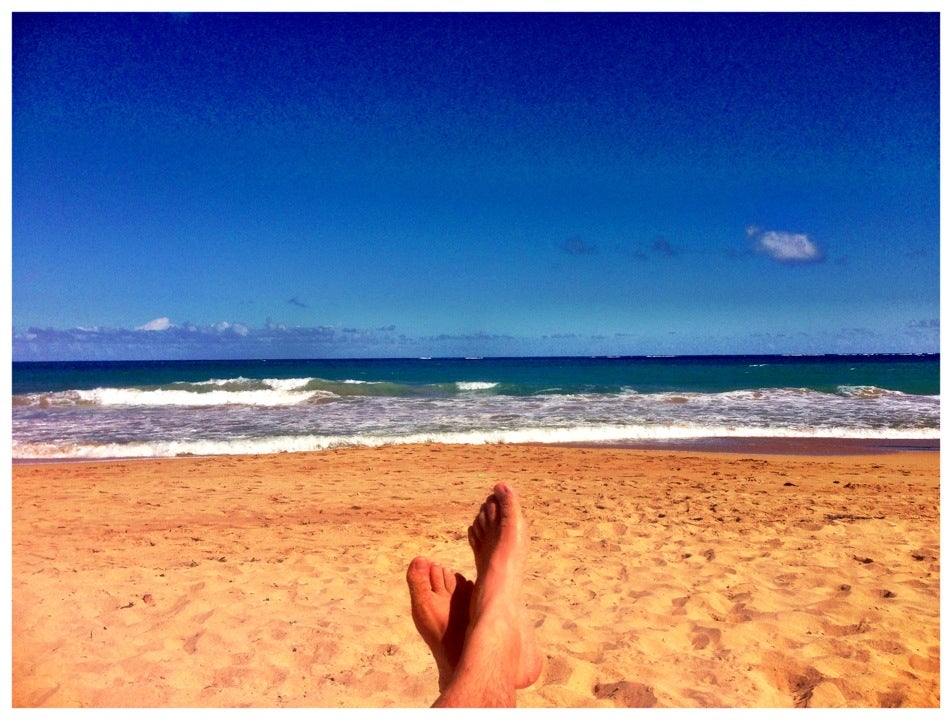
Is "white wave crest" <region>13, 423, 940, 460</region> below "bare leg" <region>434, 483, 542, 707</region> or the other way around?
below

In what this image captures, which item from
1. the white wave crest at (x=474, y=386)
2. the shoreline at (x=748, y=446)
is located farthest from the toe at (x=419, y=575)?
the white wave crest at (x=474, y=386)

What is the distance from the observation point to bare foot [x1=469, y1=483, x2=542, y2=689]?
2.03 meters

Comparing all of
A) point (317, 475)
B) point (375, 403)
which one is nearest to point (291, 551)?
point (317, 475)

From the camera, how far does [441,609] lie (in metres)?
2.22

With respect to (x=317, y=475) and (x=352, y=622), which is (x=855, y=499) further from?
(x=317, y=475)

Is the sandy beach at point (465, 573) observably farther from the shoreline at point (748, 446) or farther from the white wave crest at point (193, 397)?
the white wave crest at point (193, 397)

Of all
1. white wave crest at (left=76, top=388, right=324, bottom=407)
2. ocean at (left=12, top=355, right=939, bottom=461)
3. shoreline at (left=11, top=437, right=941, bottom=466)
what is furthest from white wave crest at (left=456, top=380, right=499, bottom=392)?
shoreline at (left=11, top=437, right=941, bottom=466)

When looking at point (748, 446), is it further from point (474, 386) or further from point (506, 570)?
point (474, 386)

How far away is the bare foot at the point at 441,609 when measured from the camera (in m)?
2.11

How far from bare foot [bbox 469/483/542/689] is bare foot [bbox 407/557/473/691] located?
9 cm

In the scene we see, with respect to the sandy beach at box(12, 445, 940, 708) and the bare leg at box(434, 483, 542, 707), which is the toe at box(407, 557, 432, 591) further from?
the sandy beach at box(12, 445, 940, 708)

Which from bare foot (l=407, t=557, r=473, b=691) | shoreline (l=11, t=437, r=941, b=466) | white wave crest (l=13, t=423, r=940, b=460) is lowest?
shoreline (l=11, t=437, r=941, b=466)

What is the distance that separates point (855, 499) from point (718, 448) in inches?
141

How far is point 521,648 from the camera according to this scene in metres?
2.00
